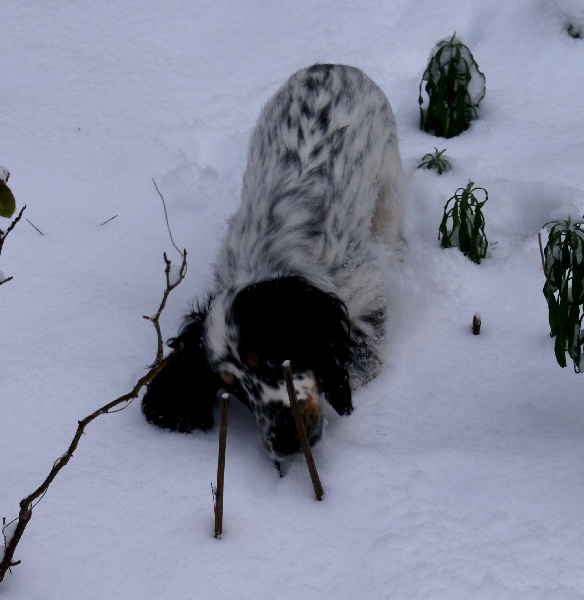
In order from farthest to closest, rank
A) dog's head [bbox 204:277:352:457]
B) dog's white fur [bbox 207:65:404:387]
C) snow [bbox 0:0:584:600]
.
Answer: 1. dog's white fur [bbox 207:65:404:387]
2. dog's head [bbox 204:277:352:457]
3. snow [bbox 0:0:584:600]

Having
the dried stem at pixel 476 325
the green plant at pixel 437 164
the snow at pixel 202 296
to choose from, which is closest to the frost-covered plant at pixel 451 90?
the snow at pixel 202 296

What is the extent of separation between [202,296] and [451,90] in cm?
163

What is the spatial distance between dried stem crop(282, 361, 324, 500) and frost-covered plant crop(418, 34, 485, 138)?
89.8 inches

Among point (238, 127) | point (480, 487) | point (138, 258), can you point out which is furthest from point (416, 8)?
point (480, 487)

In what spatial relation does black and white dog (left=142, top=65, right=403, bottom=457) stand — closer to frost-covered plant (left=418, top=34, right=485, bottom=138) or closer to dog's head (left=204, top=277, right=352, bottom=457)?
dog's head (left=204, top=277, right=352, bottom=457)

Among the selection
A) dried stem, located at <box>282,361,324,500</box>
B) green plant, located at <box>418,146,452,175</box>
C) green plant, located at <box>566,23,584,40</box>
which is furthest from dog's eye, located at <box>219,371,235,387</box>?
green plant, located at <box>566,23,584,40</box>

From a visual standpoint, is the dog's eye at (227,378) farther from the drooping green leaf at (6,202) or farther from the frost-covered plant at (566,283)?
the drooping green leaf at (6,202)

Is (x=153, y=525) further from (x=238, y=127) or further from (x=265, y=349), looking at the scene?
(x=238, y=127)

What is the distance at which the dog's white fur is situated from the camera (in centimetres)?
285

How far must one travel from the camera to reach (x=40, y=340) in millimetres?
2885

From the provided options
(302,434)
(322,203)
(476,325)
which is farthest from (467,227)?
(302,434)

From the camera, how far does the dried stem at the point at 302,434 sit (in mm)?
2098

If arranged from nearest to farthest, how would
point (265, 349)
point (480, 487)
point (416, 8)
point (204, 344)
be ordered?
point (480, 487)
point (265, 349)
point (204, 344)
point (416, 8)

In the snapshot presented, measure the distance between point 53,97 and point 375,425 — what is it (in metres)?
2.66
